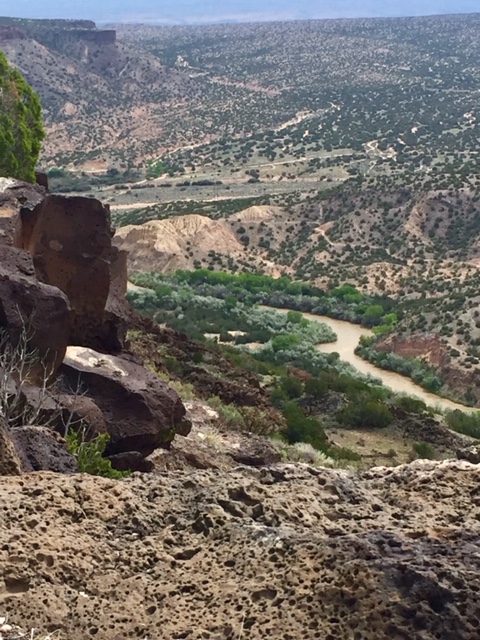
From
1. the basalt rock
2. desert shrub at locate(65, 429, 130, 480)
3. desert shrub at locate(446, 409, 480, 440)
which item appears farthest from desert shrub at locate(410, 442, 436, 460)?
the basalt rock

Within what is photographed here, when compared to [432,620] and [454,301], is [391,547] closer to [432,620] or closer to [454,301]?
[432,620]

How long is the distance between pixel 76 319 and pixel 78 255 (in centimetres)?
113

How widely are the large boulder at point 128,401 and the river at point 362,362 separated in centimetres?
2298

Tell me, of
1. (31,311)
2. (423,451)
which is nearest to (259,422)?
(423,451)

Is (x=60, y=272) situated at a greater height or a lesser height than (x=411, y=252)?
greater

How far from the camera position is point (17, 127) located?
26594 mm

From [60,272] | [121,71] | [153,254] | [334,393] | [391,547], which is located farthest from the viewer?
[121,71]

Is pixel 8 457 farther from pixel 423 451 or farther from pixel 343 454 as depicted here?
pixel 423 451

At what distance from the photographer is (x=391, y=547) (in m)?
6.21

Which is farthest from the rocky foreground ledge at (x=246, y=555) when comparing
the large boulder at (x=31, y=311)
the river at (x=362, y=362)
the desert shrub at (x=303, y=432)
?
the river at (x=362, y=362)

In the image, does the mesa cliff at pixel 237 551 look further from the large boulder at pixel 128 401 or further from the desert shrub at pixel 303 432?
the desert shrub at pixel 303 432

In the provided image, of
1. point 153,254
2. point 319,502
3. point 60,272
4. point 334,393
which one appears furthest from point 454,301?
point 319,502

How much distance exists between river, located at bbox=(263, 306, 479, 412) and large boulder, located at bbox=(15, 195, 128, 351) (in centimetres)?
2204

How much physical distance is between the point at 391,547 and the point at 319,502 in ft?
3.65
